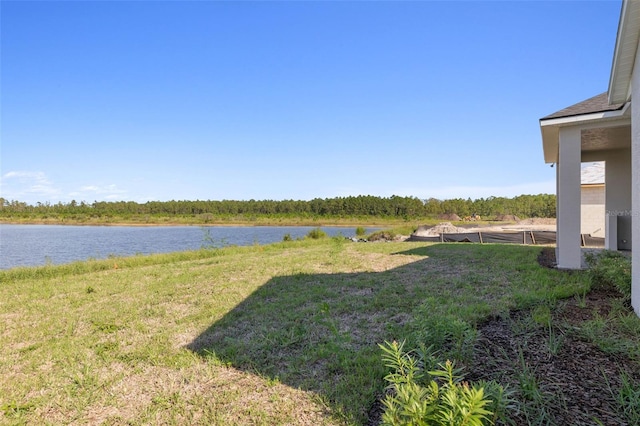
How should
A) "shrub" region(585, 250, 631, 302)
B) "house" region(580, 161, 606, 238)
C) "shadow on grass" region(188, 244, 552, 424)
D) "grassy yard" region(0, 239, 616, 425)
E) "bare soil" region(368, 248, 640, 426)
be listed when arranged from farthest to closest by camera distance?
"house" region(580, 161, 606, 238) < "shrub" region(585, 250, 631, 302) < "shadow on grass" region(188, 244, 552, 424) < "grassy yard" region(0, 239, 616, 425) < "bare soil" region(368, 248, 640, 426)

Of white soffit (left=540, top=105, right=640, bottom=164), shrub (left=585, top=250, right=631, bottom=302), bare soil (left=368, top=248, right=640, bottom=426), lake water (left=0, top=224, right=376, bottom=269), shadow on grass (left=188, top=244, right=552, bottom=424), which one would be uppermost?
white soffit (left=540, top=105, right=640, bottom=164)

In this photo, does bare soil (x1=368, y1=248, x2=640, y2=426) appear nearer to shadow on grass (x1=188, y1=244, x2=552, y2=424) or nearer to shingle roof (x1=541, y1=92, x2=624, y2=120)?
shadow on grass (x1=188, y1=244, x2=552, y2=424)

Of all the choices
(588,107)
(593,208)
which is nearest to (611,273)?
(588,107)

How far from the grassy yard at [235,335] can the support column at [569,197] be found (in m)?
0.53

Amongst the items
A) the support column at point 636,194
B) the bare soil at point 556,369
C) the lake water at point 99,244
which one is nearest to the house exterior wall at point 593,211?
the lake water at point 99,244

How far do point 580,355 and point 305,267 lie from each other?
5071 millimetres

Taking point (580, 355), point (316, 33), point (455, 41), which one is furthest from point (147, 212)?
point (580, 355)

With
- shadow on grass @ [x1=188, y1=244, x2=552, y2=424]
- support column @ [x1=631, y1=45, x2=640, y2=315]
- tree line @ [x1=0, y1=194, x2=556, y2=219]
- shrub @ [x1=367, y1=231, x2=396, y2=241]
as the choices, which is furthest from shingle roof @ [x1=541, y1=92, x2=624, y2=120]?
tree line @ [x1=0, y1=194, x2=556, y2=219]

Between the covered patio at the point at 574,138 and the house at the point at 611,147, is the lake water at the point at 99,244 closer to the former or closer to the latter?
the house at the point at 611,147

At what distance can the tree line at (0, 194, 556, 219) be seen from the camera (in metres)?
37.2

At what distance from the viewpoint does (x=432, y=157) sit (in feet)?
58.7

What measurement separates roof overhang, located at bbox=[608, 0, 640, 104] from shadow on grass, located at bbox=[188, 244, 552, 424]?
9.88ft

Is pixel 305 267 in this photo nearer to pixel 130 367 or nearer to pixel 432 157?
pixel 130 367

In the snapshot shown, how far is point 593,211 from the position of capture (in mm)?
10844
